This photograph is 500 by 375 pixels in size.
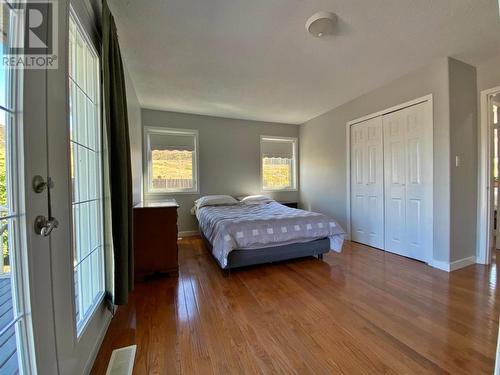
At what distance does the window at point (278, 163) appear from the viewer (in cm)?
504

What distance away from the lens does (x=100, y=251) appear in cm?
156

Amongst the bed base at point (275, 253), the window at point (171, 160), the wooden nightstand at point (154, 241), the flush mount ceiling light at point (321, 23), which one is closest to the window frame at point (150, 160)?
the window at point (171, 160)

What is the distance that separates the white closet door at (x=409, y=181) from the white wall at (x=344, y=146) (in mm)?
103

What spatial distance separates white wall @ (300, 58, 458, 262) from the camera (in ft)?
8.30

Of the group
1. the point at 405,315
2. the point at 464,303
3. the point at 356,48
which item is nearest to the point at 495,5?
the point at 356,48

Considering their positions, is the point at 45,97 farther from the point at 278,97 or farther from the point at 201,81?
the point at 278,97

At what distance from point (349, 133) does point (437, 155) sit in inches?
55.4

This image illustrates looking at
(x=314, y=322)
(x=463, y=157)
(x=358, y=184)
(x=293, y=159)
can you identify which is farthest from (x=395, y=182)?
(x=293, y=159)

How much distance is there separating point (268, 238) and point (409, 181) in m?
2.01

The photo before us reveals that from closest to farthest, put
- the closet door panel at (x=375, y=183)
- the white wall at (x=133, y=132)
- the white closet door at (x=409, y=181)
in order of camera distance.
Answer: the white wall at (x=133, y=132) < the white closet door at (x=409, y=181) < the closet door panel at (x=375, y=183)

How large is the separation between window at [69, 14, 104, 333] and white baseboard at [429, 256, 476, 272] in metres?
3.37

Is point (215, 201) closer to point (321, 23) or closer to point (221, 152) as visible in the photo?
point (221, 152)

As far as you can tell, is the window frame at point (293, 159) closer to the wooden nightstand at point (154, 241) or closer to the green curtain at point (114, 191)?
the wooden nightstand at point (154, 241)

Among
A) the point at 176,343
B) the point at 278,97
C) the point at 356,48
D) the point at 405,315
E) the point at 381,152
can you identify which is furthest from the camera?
the point at 278,97
